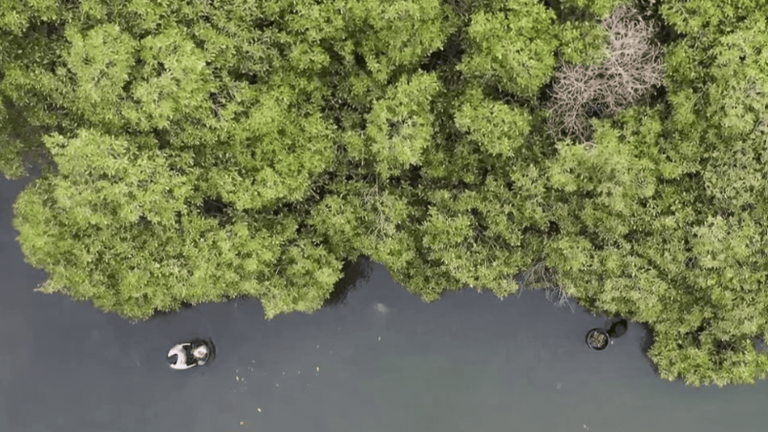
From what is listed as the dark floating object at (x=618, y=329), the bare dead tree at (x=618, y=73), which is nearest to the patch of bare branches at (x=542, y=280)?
the dark floating object at (x=618, y=329)

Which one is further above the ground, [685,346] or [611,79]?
[611,79]

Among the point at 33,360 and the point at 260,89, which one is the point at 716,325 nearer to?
the point at 260,89

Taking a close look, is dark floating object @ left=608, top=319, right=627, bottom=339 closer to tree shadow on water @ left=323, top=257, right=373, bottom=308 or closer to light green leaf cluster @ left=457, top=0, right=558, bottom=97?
tree shadow on water @ left=323, top=257, right=373, bottom=308

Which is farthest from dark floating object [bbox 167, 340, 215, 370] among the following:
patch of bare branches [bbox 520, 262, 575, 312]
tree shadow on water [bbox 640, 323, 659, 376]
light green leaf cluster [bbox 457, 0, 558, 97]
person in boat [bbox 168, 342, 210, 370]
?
tree shadow on water [bbox 640, 323, 659, 376]

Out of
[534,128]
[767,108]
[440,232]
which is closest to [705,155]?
[767,108]

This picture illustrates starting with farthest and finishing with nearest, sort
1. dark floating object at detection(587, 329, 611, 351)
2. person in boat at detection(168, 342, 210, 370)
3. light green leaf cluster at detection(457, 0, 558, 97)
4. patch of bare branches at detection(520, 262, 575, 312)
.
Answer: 1. person in boat at detection(168, 342, 210, 370)
2. dark floating object at detection(587, 329, 611, 351)
3. patch of bare branches at detection(520, 262, 575, 312)
4. light green leaf cluster at detection(457, 0, 558, 97)

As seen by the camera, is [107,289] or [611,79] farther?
[107,289]

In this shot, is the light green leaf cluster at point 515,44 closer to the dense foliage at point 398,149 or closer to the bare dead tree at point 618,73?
the dense foliage at point 398,149
